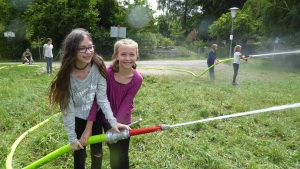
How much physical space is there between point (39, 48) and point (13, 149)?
88.4ft

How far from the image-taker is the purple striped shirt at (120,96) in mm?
3041

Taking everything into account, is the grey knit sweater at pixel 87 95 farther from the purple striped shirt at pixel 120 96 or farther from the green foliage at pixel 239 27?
the green foliage at pixel 239 27

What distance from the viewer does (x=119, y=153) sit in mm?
3215

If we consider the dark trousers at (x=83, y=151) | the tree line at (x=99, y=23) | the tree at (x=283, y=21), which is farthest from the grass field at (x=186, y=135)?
the tree line at (x=99, y=23)

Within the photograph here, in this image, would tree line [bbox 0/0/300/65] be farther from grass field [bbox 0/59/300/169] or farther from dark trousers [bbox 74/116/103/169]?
dark trousers [bbox 74/116/103/169]

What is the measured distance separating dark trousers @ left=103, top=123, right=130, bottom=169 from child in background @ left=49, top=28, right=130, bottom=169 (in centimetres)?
27

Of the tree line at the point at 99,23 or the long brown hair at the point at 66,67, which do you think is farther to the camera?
the tree line at the point at 99,23

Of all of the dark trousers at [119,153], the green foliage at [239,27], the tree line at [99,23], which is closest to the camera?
the dark trousers at [119,153]

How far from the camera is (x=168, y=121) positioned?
648cm

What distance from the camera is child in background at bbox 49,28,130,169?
282cm

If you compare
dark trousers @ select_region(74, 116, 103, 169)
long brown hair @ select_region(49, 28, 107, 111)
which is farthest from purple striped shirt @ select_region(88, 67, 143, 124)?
long brown hair @ select_region(49, 28, 107, 111)

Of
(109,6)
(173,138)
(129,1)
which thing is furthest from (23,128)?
(129,1)

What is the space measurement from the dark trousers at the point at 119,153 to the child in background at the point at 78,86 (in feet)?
0.90

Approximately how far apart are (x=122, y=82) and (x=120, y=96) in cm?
14
